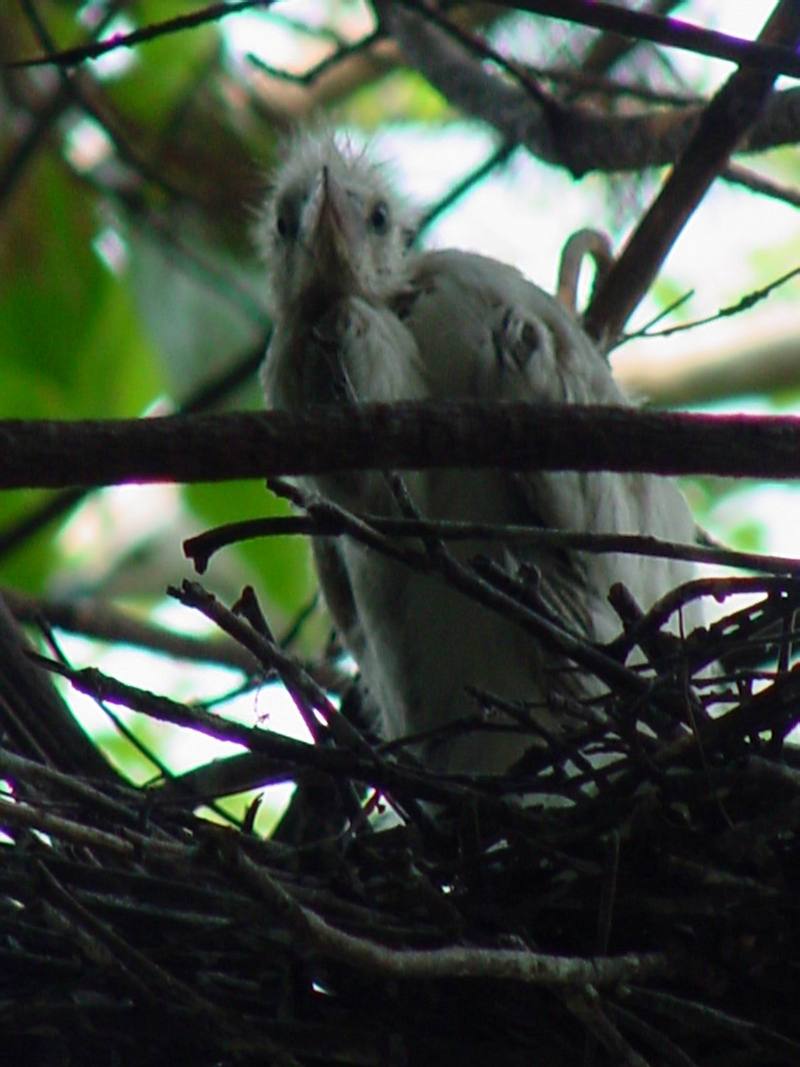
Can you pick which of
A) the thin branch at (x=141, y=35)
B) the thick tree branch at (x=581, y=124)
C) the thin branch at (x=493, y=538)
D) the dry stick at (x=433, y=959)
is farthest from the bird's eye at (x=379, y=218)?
the dry stick at (x=433, y=959)

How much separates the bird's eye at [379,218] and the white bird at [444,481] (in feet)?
0.06

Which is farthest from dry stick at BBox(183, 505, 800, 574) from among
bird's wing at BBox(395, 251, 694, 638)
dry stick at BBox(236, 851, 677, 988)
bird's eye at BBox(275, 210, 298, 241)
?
bird's eye at BBox(275, 210, 298, 241)

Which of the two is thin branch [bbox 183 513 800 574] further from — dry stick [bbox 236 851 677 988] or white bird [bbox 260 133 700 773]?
white bird [bbox 260 133 700 773]

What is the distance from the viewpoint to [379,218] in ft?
8.91

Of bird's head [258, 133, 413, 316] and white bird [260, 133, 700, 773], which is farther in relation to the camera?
bird's head [258, 133, 413, 316]

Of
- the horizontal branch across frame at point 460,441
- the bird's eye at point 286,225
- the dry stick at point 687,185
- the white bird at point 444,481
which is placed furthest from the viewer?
the bird's eye at point 286,225

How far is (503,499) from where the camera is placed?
231cm

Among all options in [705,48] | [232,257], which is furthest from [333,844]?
[232,257]

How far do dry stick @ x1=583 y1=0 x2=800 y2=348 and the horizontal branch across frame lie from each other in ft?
3.41

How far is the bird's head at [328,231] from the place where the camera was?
2.50 meters

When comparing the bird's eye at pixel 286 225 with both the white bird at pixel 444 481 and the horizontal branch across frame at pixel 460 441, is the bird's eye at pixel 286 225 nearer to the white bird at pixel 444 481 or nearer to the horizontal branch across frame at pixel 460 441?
the white bird at pixel 444 481

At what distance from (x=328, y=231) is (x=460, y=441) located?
1.16 m

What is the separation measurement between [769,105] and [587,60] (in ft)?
2.68

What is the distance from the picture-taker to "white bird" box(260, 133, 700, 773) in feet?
7.52
